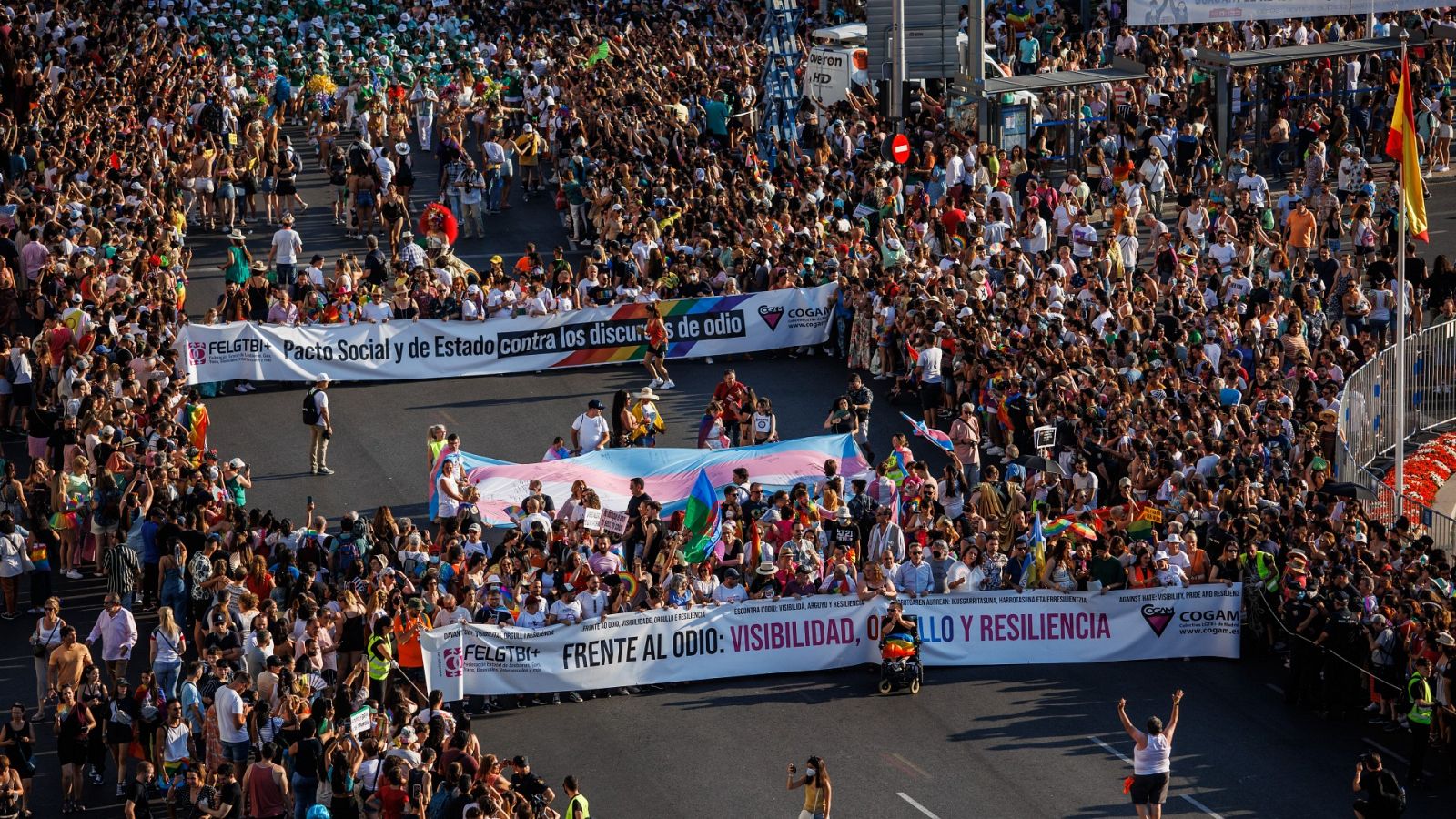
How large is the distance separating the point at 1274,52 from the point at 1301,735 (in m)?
21.5

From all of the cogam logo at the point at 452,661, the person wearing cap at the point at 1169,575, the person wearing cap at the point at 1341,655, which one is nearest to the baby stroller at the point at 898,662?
the person wearing cap at the point at 1169,575

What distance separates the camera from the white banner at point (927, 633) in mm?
23094

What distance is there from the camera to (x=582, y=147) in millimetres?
39281

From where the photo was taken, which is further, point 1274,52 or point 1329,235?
point 1274,52

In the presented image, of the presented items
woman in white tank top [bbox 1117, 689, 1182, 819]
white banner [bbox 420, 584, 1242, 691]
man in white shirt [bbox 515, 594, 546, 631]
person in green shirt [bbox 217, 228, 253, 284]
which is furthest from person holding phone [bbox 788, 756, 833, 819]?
person in green shirt [bbox 217, 228, 253, 284]

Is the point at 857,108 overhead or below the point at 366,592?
overhead

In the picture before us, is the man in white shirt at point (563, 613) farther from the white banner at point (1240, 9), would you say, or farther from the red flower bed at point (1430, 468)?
the white banner at point (1240, 9)

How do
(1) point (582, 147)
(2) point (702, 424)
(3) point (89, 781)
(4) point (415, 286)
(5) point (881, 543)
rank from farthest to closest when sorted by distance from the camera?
(1) point (582, 147) → (4) point (415, 286) → (2) point (702, 424) → (5) point (881, 543) → (3) point (89, 781)

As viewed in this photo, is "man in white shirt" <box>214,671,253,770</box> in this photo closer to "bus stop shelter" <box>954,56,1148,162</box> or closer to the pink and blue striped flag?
the pink and blue striped flag

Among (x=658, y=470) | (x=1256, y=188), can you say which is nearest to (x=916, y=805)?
(x=658, y=470)

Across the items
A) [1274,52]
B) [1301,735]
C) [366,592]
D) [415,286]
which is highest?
[1274,52]

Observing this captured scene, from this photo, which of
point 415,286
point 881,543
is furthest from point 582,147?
point 881,543

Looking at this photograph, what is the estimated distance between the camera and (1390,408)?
1120 inches

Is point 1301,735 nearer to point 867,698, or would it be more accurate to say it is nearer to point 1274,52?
point 867,698
